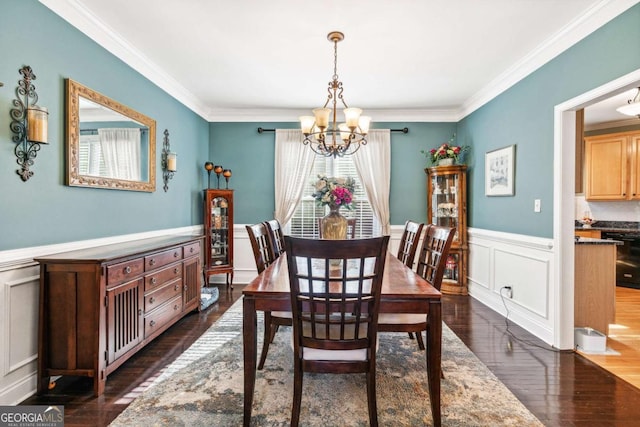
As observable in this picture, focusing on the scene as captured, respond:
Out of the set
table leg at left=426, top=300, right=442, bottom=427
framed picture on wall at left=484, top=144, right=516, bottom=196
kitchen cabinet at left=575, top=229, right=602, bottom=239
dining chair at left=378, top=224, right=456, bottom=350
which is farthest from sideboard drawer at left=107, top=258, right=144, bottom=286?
kitchen cabinet at left=575, top=229, right=602, bottom=239

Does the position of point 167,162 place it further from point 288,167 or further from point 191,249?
point 288,167

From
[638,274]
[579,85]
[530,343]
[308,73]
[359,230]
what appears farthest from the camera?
[359,230]

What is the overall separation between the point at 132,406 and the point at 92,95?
7.49 ft

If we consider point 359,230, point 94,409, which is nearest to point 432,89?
point 359,230

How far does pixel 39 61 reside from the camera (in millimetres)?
2107

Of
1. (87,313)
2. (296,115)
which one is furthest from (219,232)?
(87,313)

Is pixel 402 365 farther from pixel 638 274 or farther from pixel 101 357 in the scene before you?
pixel 638 274

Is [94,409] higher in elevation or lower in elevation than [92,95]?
lower

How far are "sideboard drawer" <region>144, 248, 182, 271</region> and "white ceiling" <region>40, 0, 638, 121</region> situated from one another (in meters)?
1.83

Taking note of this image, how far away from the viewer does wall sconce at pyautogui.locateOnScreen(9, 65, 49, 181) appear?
6.45ft

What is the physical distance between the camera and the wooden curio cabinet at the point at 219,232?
4484 millimetres

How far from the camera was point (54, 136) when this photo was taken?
2.23m

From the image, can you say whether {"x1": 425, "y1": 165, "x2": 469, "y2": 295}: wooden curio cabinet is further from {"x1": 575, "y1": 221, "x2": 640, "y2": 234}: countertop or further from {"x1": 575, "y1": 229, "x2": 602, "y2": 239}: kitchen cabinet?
{"x1": 575, "y1": 221, "x2": 640, "y2": 234}: countertop

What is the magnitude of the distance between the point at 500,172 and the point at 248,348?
137 inches
